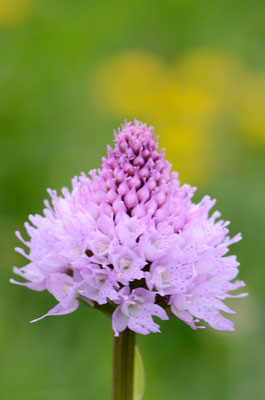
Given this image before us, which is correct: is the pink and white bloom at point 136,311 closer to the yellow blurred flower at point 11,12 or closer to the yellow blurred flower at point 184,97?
the yellow blurred flower at point 184,97

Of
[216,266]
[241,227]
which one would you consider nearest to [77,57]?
[241,227]

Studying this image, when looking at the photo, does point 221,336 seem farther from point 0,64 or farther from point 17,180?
point 0,64

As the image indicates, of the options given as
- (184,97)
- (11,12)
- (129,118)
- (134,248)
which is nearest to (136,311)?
(134,248)

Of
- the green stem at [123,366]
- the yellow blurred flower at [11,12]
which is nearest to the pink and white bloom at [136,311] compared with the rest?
the green stem at [123,366]

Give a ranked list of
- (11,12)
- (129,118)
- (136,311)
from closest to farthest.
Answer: (136,311)
(129,118)
(11,12)

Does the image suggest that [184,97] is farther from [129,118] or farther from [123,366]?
[123,366]

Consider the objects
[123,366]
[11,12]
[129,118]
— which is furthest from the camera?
[11,12]
